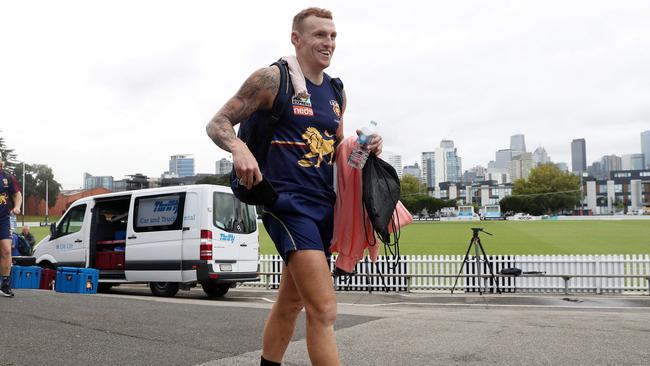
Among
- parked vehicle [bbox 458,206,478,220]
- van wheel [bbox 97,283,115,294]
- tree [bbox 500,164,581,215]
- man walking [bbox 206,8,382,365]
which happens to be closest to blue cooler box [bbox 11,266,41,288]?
van wheel [bbox 97,283,115,294]

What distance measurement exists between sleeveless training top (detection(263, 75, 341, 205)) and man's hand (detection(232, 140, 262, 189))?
253 mm

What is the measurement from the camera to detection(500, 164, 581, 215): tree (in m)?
124

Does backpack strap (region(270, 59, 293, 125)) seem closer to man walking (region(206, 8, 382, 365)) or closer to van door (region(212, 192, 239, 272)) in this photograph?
man walking (region(206, 8, 382, 365))

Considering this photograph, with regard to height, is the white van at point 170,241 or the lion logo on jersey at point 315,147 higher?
the lion logo on jersey at point 315,147

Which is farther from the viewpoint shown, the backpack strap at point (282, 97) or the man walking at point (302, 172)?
the backpack strap at point (282, 97)

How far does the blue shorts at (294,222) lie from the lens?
258 centimetres

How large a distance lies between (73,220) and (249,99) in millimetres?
12710

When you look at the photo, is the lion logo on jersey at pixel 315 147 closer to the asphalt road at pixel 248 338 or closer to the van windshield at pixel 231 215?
the asphalt road at pixel 248 338

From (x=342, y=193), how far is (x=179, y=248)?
31.4 ft

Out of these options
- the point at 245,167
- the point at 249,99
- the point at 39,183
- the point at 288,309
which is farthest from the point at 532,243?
the point at 39,183

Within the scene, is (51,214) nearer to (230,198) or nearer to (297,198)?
(230,198)

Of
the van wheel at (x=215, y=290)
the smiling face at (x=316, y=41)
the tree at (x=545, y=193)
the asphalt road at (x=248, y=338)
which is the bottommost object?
the van wheel at (x=215, y=290)

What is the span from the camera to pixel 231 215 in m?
12.2

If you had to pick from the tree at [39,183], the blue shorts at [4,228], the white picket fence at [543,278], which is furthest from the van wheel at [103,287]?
the tree at [39,183]
